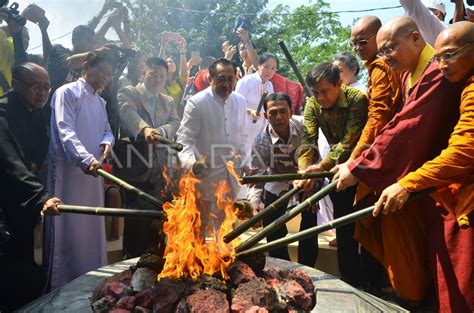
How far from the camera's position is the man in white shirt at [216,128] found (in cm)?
514

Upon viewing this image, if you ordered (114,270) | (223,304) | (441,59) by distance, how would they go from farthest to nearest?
(114,270) → (441,59) → (223,304)

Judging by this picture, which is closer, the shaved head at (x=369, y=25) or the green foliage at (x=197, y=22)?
the shaved head at (x=369, y=25)

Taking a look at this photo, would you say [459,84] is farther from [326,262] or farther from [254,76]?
[254,76]

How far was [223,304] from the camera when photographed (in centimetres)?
277

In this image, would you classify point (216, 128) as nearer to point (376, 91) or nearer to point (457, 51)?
point (376, 91)

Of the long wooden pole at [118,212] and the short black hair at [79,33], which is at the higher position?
the short black hair at [79,33]

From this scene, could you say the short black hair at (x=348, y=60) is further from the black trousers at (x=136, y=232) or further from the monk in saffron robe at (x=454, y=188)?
the black trousers at (x=136, y=232)

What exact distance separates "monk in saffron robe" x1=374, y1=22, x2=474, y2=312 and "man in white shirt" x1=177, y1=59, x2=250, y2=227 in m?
2.49

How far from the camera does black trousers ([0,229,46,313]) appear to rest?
3.64 metres

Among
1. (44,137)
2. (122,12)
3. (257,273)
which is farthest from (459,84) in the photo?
(122,12)

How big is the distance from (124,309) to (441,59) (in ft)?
9.04

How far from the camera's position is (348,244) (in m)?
4.53

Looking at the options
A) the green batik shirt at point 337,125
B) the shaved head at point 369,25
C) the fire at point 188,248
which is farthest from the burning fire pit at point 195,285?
the shaved head at point 369,25

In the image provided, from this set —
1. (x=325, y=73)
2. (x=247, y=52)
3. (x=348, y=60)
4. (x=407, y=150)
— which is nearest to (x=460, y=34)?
(x=407, y=150)
